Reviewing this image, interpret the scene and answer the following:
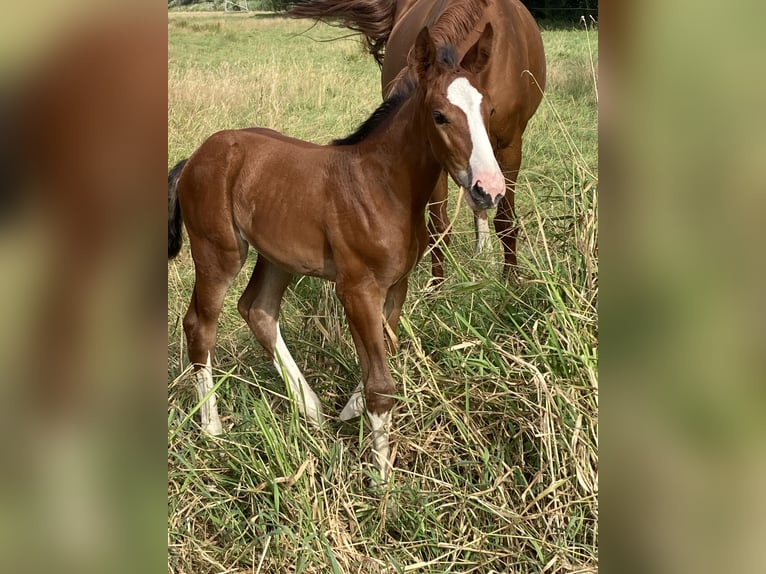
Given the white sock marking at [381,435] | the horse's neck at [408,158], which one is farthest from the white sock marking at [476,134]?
the white sock marking at [381,435]

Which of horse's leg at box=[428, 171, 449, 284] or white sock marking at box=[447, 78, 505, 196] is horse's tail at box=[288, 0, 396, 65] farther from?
white sock marking at box=[447, 78, 505, 196]

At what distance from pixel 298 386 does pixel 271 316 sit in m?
0.33

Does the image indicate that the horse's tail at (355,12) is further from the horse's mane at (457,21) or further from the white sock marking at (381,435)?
the white sock marking at (381,435)

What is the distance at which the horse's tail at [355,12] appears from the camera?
527 cm

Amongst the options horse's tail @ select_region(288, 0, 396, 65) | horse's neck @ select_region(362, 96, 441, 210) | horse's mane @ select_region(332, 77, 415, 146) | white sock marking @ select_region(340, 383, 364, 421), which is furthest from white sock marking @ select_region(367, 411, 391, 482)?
horse's tail @ select_region(288, 0, 396, 65)

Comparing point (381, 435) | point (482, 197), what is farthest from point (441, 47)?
point (381, 435)

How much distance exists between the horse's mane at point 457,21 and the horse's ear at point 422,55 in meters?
0.75

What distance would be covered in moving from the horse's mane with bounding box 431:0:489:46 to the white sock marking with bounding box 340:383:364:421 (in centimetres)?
142

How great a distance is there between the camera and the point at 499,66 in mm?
3945
